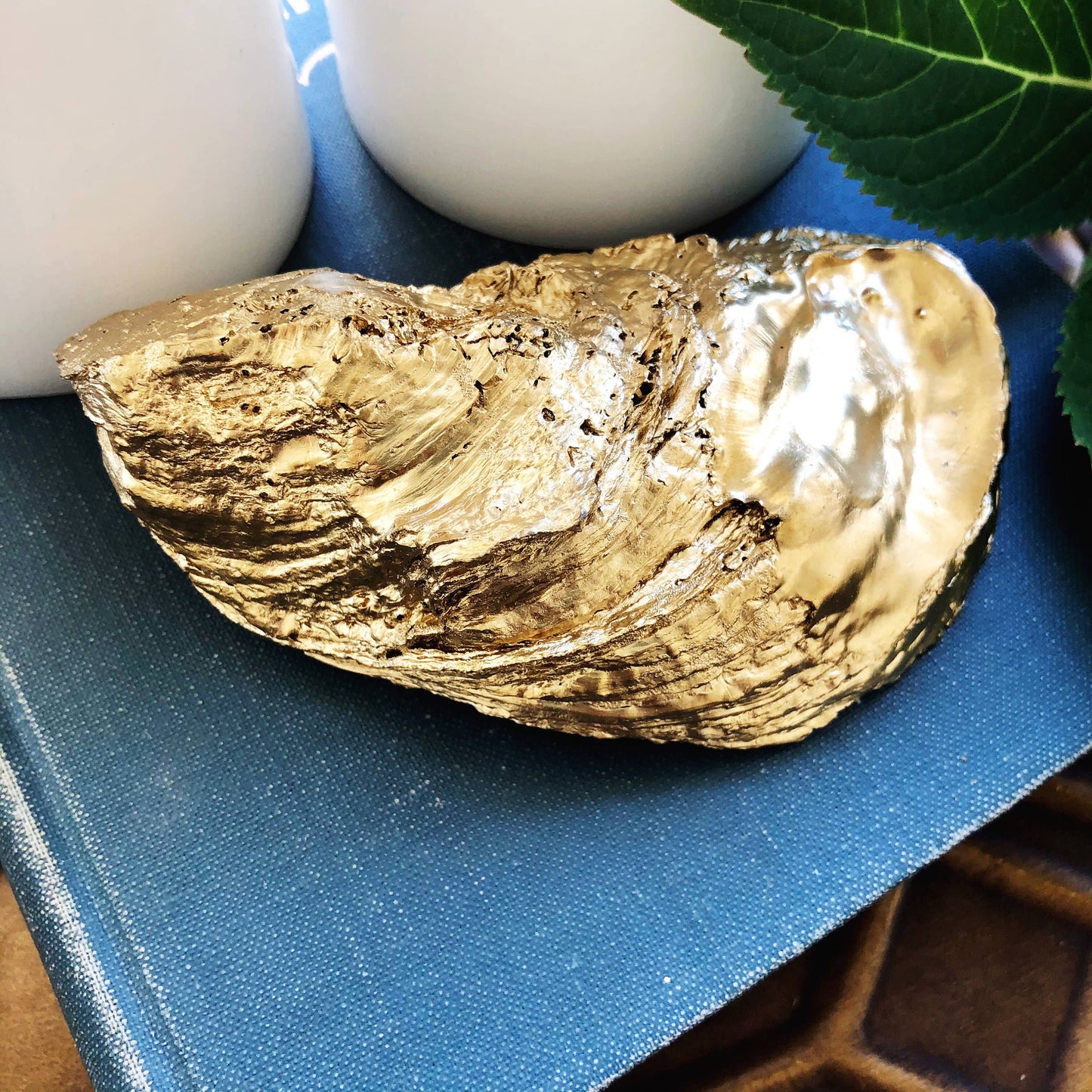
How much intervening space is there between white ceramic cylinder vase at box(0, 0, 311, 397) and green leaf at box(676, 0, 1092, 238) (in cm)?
16

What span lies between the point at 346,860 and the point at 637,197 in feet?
0.89

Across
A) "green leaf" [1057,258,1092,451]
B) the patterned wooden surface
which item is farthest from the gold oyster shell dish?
the patterned wooden surface

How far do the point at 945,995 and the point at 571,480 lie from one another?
33cm

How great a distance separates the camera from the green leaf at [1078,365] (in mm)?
336

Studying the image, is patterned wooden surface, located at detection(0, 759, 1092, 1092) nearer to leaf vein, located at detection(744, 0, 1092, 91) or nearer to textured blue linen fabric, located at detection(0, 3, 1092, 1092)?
textured blue linen fabric, located at detection(0, 3, 1092, 1092)

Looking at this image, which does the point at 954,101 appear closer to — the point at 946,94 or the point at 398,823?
the point at 946,94

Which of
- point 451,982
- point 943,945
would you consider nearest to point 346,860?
point 451,982

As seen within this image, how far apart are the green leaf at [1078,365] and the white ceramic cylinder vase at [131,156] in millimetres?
297

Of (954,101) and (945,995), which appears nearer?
(954,101)

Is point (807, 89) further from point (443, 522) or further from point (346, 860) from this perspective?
point (346, 860)

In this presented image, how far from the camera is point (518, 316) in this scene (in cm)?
31

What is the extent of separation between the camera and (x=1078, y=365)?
0.34m

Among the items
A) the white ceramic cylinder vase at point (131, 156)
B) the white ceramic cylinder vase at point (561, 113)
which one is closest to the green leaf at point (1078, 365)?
the white ceramic cylinder vase at point (561, 113)

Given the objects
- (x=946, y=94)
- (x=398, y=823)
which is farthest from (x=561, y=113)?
(x=398, y=823)
